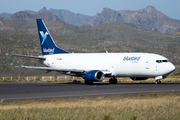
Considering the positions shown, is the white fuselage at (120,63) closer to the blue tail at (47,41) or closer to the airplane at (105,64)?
the airplane at (105,64)

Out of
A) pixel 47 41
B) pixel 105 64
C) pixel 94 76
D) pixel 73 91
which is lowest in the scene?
pixel 73 91

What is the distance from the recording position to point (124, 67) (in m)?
38.5

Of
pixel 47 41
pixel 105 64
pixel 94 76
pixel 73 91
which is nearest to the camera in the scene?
pixel 73 91

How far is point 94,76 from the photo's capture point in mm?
38125

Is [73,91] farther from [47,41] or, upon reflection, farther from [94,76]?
[47,41]

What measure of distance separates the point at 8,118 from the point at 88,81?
2763 cm

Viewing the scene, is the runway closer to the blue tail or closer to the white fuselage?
the white fuselage

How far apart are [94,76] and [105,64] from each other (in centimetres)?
322

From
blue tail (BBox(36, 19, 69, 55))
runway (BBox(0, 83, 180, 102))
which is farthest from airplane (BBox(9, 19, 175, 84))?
runway (BBox(0, 83, 180, 102))

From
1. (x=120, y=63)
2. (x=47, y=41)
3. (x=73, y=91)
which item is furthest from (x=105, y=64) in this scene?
(x=73, y=91)

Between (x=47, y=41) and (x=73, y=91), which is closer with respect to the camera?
(x=73, y=91)

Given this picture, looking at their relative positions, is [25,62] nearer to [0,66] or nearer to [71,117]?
[0,66]

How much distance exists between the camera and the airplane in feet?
120

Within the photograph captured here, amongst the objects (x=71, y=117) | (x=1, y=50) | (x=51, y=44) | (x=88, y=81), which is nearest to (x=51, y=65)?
(x=51, y=44)
